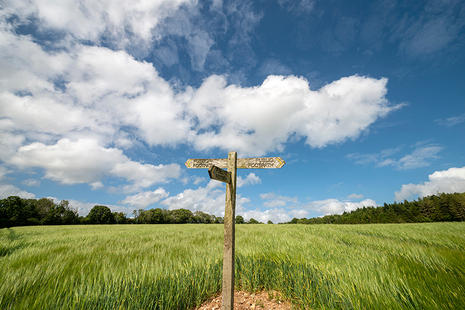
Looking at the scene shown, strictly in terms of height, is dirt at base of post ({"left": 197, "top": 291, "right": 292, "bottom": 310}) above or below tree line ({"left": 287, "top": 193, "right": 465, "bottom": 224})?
below

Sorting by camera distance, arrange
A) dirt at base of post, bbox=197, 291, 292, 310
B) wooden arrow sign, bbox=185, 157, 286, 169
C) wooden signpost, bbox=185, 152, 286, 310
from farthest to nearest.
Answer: dirt at base of post, bbox=197, 291, 292, 310 → wooden arrow sign, bbox=185, 157, 286, 169 → wooden signpost, bbox=185, 152, 286, 310

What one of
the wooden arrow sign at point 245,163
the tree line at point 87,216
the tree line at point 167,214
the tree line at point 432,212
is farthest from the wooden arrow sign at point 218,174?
the tree line at point 432,212

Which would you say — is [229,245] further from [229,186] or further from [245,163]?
[245,163]

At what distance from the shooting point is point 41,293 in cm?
262

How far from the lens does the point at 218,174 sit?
270 cm

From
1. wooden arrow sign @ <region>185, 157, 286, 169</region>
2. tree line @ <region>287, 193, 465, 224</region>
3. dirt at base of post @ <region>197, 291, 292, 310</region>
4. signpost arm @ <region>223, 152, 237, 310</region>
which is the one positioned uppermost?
tree line @ <region>287, 193, 465, 224</region>

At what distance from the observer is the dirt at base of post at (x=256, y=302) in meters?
3.37

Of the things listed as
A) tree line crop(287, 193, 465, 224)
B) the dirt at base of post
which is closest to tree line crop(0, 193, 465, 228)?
tree line crop(287, 193, 465, 224)

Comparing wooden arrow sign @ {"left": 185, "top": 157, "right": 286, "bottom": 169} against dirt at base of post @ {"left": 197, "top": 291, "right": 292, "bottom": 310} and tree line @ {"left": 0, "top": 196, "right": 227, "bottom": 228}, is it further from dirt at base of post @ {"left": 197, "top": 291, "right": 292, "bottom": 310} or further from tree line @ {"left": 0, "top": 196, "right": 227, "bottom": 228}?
tree line @ {"left": 0, "top": 196, "right": 227, "bottom": 228}

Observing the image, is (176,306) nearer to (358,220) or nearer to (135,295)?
(135,295)

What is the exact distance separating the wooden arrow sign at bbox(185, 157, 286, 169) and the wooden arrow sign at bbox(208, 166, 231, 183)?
38 cm

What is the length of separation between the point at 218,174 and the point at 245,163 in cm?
81

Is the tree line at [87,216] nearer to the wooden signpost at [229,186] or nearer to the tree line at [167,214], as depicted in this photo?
the tree line at [167,214]

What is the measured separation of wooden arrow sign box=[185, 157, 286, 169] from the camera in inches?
124
